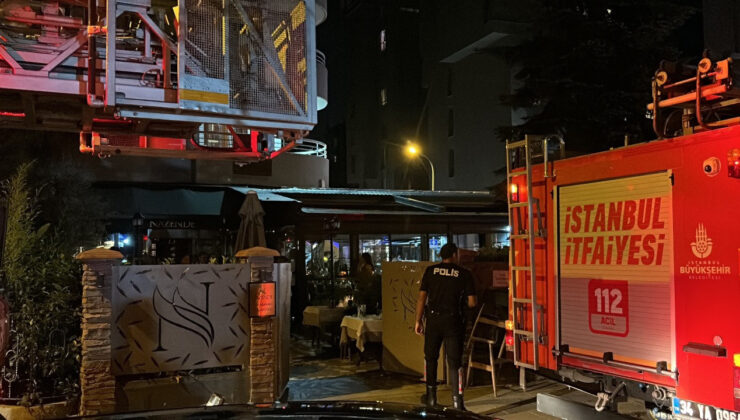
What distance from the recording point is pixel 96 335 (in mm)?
7133

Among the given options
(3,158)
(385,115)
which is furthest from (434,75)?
(3,158)

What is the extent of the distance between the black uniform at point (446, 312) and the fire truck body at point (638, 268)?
3.44 ft

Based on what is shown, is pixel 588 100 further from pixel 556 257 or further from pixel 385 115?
pixel 385 115

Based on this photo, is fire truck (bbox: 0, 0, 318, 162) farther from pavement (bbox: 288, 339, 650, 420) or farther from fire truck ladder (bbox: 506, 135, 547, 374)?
pavement (bbox: 288, 339, 650, 420)

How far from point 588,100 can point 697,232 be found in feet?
38.2

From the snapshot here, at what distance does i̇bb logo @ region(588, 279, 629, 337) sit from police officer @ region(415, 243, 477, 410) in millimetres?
1943

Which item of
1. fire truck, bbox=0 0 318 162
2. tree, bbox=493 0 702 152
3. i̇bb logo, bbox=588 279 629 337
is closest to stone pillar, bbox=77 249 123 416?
fire truck, bbox=0 0 318 162

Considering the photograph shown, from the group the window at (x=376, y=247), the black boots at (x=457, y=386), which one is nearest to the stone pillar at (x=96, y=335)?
the black boots at (x=457, y=386)

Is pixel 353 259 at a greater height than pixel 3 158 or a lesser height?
lesser

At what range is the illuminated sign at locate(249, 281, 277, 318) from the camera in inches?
311

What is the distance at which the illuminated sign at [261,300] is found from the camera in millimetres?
7902

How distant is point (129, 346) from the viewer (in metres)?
7.39

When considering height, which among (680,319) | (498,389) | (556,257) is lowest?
(498,389)

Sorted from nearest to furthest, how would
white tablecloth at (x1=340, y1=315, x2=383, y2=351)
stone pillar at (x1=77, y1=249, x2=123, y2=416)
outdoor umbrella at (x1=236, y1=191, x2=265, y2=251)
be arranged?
stone pillar at (x1=77, y1=249, x2=123, y2=416), white tablecloth at (x1=340, y1=315, x2=383, y2=351), outdoor umbrella at (x1=236, y1=191, x2=265, y2=251)
